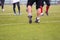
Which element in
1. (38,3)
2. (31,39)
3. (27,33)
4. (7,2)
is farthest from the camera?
(7,2)

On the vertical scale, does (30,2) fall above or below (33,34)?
above

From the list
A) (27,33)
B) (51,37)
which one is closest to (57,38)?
(51,37)

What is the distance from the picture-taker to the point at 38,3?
9016 millimetres

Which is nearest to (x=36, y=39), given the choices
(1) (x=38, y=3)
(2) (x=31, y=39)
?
(2) (x=31, y=39)

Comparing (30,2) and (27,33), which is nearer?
(27,33)

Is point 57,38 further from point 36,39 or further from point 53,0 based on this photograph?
point 53,0

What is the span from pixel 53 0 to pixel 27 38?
3084 centimetres

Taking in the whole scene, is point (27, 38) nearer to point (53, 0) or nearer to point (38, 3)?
point (38, 3)

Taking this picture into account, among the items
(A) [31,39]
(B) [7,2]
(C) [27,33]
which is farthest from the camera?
(B) [7,2]

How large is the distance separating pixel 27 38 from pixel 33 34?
649mm

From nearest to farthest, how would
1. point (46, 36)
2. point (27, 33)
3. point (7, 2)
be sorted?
point (46, 36) → point (27, 33) → point (7, 2)

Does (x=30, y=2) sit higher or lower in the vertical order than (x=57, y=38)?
higher

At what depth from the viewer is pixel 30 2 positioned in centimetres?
903

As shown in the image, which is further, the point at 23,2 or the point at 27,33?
the point at 23,2
